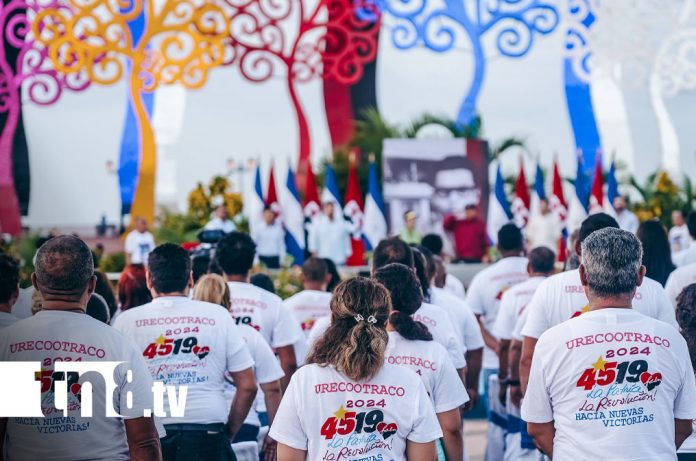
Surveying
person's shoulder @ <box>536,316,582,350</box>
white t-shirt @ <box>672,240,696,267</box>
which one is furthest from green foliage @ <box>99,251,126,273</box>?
person's shoulder @ <box>536,316,582,350</box>

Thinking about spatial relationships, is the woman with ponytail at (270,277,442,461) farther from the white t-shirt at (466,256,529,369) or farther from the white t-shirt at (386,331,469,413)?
the white t-shirt at (466,256,529,369)

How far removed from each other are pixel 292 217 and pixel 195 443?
15.1 metres

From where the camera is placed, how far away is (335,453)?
12.8 ft

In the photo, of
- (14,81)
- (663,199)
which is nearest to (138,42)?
(14,81)

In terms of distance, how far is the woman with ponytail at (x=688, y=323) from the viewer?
15.5 ft

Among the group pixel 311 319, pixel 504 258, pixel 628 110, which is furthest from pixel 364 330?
pixel 628 110

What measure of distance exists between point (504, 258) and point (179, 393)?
3.81 m

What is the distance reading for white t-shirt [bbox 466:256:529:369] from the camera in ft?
26.6

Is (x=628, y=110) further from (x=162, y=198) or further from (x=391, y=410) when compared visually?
(x=391, y=410)

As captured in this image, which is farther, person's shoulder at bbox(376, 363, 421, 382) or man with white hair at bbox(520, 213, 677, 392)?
man with white hair at bbox(520, 213, 677, 392)

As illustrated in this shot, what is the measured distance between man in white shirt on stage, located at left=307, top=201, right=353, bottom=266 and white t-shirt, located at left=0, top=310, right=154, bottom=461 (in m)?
14.9

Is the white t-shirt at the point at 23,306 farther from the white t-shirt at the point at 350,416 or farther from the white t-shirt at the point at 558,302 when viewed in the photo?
the white t-shirt at the point at 558,302

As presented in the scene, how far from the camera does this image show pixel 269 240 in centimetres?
1872

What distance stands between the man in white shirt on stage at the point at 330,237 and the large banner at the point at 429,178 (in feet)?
6.42
